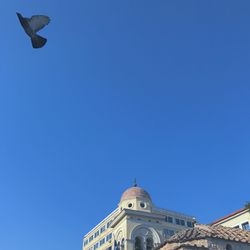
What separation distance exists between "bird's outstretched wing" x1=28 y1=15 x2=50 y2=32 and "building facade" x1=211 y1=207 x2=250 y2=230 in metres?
36.6

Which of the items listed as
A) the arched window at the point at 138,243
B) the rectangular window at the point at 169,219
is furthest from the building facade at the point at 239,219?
the rectangular window at the point at 169,219

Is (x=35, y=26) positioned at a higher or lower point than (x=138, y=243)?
lower

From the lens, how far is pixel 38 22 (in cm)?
495

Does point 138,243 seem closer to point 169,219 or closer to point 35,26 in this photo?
point 169,219

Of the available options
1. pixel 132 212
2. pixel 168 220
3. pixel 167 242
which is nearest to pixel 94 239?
pixel 168 220

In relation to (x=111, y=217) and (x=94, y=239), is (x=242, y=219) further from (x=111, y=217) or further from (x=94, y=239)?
A: (x=94, y=239)

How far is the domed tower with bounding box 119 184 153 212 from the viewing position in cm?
5341

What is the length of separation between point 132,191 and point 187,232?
2586cm

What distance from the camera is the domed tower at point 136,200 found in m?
53.4

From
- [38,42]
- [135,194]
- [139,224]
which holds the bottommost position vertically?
[38,42]

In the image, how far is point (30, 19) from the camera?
4.85m

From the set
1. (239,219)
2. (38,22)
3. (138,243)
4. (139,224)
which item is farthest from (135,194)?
(38,22)

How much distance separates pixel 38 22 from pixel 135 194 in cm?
5128

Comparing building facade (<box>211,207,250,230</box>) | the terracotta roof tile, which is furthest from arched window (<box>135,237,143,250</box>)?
the terracotta roof tile
